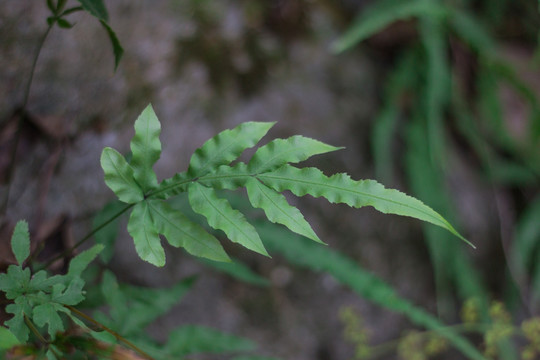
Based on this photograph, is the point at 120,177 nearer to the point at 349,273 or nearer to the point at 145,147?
the point at 145,147

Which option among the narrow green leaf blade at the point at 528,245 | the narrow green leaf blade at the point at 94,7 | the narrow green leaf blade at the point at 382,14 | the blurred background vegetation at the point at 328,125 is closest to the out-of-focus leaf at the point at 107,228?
the blurred background vegetation at the point at 328,125

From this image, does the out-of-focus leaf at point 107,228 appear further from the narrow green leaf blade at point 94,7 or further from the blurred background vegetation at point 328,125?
the narrow green leaf blade at point 94,7

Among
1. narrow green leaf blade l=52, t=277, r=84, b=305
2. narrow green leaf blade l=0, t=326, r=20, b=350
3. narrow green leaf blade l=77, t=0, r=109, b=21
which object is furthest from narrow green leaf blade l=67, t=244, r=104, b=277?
narrow green leaf blade l=77, t=0, r=109, b=21

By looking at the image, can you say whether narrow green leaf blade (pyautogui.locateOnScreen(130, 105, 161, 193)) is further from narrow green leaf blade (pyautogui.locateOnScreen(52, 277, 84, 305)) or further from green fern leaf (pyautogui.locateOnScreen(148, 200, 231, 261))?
narrow green leaf blade (pyautogui.locateOnScreen(52, 277, 84, 305))

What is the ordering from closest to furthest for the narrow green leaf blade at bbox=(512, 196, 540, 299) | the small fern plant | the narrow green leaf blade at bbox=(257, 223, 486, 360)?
the small fern plant
the narrow green leaf blade at bbox=(257, 223, 486, 360)
the narrow green leaf blade at bbox=(512, 196, 540, 299)

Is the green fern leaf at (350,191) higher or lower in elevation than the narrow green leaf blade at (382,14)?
lower

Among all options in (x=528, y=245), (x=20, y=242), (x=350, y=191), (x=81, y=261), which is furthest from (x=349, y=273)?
(x=528, y=245)
